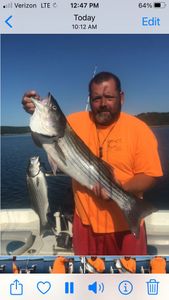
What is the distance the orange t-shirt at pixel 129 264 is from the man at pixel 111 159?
0.11 ft

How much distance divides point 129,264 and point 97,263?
0.14m

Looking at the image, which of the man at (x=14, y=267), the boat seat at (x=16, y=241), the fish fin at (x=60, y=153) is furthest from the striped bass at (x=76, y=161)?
the man at (x=14, y=267)

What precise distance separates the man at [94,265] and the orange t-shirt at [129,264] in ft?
0.29

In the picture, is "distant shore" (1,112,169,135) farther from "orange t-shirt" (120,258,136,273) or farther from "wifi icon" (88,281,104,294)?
"wifi icon" (88,281,104,294)

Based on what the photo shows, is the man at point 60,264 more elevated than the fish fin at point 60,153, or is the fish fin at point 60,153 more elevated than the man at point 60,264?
the fish fin at point 60,153

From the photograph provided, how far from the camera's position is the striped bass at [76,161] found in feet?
6.83

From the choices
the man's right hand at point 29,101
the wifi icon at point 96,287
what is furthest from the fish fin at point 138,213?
the man's right hand at point 29,101

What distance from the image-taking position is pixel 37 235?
2156mm

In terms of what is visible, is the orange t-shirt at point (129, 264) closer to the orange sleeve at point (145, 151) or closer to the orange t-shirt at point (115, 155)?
the orange t-shirt at point (115, 155)

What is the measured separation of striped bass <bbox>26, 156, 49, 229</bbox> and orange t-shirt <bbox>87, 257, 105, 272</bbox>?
0.92 ft

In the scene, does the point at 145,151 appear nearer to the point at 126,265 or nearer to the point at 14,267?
the point at 126,265
